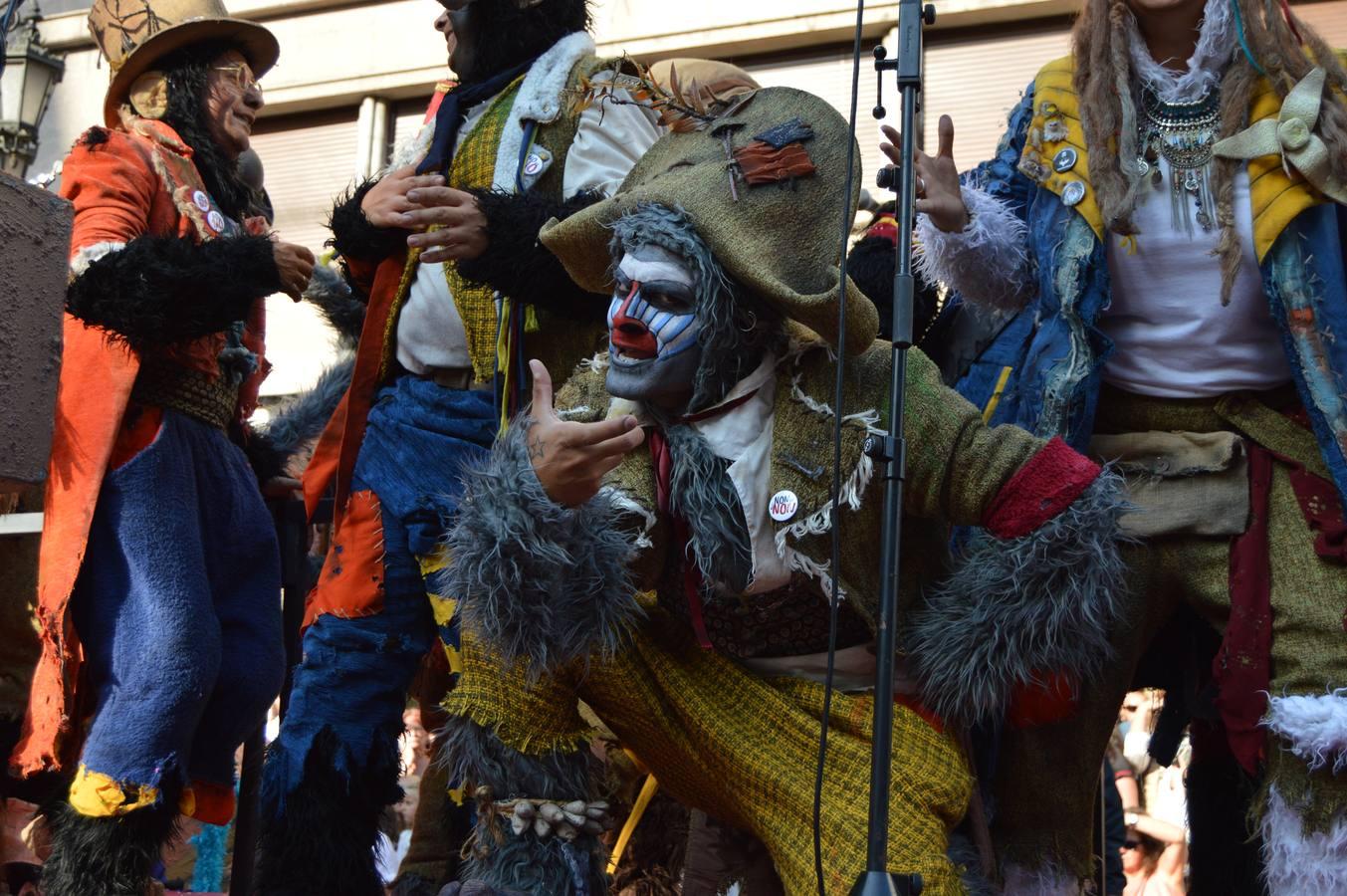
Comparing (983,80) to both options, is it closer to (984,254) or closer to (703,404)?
(984,254)

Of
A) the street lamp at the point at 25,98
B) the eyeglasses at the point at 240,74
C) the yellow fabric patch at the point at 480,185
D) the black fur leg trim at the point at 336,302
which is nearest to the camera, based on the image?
the yellow fabric patch at the point at 480,185

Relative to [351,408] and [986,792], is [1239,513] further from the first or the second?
[351,408]

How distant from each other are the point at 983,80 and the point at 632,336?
5907 millimetres

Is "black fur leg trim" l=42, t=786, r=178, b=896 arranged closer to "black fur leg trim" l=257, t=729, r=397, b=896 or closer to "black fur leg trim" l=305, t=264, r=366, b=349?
"black fur leg trim" l=257, t=729, r=397, b=896

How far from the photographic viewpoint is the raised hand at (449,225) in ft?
11.2

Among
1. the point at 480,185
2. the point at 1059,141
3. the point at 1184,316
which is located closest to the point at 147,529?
the point at 480,185

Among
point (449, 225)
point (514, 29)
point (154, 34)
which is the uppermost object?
point (154, 34)

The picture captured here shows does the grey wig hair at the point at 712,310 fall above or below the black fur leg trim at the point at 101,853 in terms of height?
above

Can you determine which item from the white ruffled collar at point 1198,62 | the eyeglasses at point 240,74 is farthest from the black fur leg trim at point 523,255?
the eyeglasses at point 240,74

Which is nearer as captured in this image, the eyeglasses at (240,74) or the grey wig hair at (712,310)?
the grey wig hair at (712,310)

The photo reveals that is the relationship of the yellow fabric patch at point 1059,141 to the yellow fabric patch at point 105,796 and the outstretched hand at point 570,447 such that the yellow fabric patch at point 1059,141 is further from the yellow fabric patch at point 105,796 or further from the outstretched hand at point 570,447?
the yellow fabric patch at point 105,796

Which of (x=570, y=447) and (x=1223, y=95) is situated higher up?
(x=1223, y=95)

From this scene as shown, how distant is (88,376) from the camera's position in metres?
3.85

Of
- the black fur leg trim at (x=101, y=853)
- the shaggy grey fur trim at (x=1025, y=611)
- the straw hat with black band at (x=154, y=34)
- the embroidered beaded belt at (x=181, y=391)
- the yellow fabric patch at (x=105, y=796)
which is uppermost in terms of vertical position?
the straw hat with black band at (x=154, y=34)
